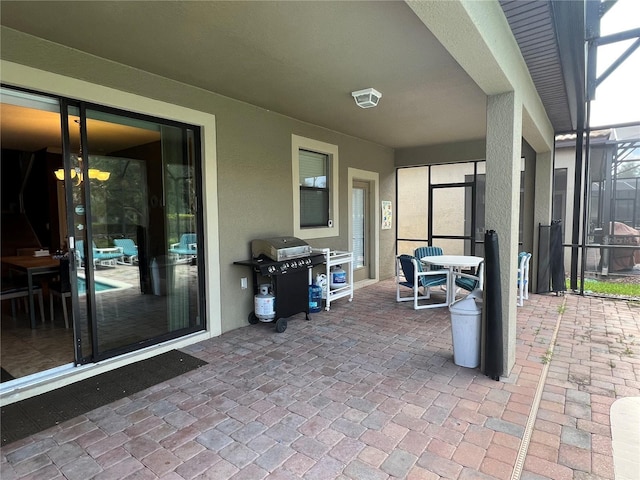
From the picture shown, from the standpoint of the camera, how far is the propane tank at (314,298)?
5.09m

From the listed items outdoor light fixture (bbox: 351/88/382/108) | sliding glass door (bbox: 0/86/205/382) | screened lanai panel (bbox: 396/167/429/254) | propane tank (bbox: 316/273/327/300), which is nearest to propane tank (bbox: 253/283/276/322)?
sliding glass door (bbox: 0/86/205/382)

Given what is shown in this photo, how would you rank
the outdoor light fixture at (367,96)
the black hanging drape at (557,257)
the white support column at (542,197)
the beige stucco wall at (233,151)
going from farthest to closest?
the white support column at (542,197), the black hanging drape at (557,257), the outdoor light fixture at (367,96), the beige stucco wall at (233,151)

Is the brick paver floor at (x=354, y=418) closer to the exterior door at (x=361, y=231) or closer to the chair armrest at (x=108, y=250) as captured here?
the chair armrest at (x=108, y=250)

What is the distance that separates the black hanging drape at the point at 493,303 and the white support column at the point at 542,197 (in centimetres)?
395

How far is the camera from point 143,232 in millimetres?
4270

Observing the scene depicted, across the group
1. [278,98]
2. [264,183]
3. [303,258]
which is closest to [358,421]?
[303,258]

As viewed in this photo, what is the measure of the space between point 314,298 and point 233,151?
7.59 ft

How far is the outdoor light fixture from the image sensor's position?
3873mm

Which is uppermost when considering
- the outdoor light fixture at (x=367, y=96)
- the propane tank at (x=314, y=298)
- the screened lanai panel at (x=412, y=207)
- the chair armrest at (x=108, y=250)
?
the outdoor light fixture at (x=367, y=96)

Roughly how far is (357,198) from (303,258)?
2.90 m

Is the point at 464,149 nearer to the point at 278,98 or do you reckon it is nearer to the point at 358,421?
the point at 278,98

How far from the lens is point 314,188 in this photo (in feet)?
19.2

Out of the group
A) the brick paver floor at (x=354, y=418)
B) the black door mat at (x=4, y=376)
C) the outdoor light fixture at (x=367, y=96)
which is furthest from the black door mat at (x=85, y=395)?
the outdoor light fixture at (x=367, y=96)

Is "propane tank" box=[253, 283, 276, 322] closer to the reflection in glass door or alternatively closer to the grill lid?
the grill lid
